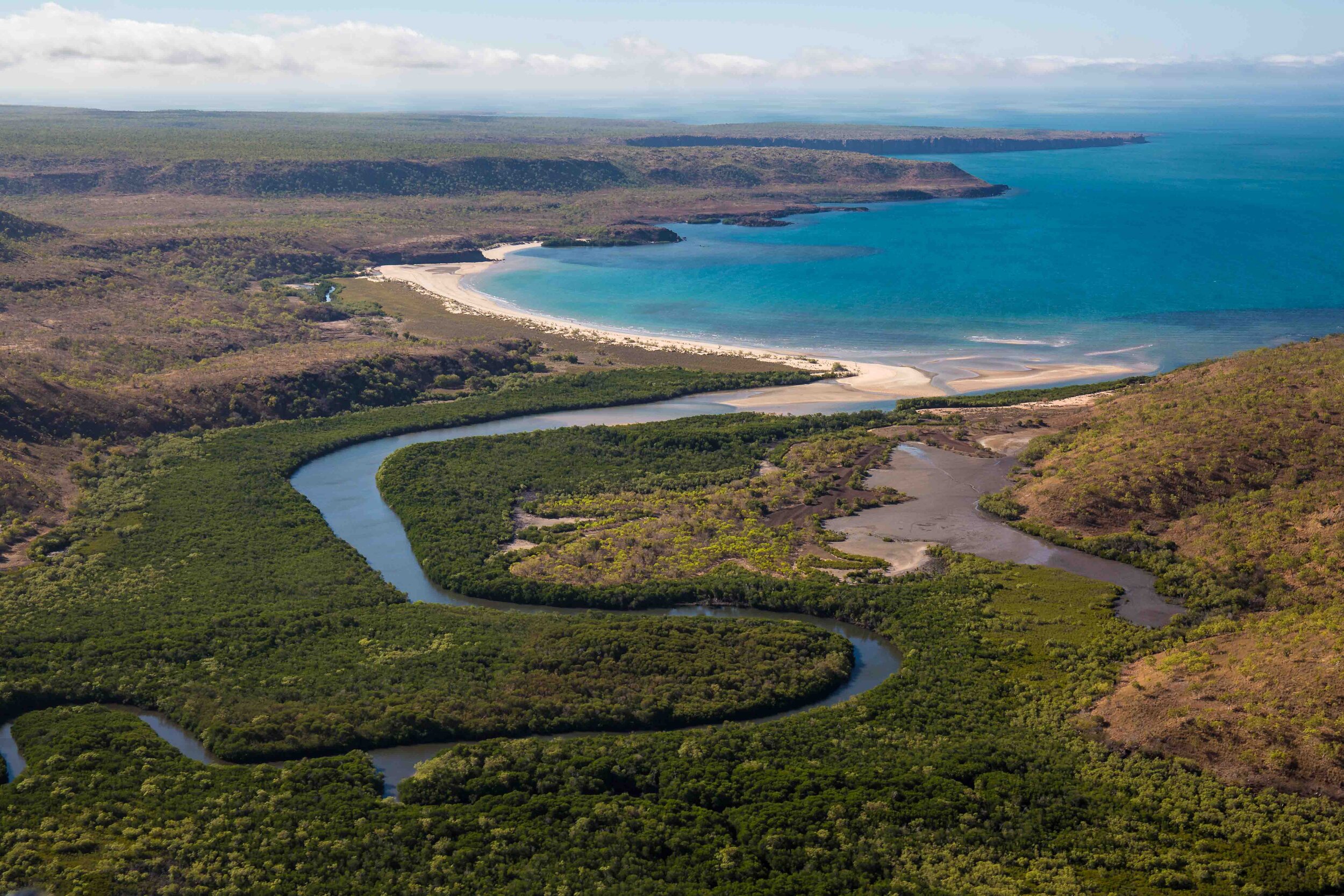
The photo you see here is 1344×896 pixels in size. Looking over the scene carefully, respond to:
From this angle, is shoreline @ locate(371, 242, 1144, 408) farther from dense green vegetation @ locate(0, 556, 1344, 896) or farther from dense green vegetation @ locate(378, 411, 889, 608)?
dense green vegetation @ locate(0, 556, 1344, 896)

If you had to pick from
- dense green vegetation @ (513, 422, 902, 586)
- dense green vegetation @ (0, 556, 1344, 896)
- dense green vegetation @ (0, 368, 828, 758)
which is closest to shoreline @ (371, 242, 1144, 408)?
dense green vegetation @ (513, 422, 902, 586)

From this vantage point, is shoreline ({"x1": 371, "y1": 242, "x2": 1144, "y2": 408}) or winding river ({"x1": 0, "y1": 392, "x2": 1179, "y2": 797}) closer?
winding river ({"x1": 0, "y1": 392, "x2": 1179, "y2": 797})

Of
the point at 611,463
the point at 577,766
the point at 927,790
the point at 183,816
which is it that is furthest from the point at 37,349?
the point at 927,790

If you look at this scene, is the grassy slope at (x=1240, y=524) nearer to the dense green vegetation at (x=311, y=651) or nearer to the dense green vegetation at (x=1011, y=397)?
the dense green vegetation at (x=1011, y=397)

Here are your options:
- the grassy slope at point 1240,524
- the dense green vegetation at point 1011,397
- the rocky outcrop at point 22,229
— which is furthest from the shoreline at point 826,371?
the rocky outcrop at point 22,229

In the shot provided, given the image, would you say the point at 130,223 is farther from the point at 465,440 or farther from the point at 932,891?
the point at 932,891

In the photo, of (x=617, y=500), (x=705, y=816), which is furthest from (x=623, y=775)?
(x=617, y=500)
